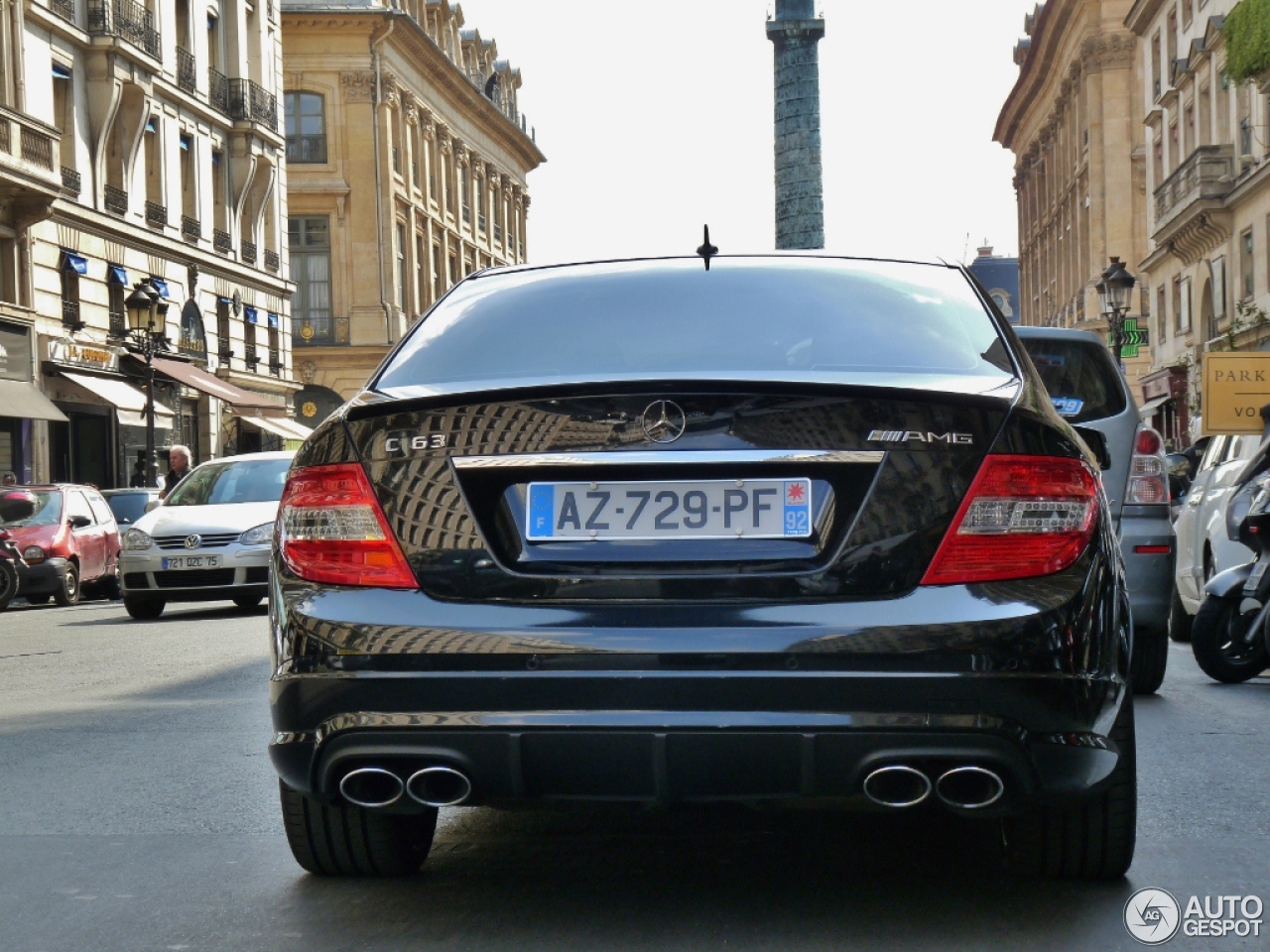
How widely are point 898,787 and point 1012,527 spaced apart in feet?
1.85

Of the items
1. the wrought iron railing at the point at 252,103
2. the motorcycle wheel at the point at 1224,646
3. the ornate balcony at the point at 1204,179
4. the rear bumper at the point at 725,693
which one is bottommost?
the motorcycle wheel at the point at 1224,646

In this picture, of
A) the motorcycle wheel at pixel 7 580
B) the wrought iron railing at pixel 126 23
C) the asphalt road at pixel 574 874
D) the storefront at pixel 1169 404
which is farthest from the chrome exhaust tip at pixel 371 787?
the storefront at pixel 1169 404

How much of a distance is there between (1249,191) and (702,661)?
39.9 meters

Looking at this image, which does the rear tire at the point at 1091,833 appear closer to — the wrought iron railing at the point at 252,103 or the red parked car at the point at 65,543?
the red parked car at the point at 65,543

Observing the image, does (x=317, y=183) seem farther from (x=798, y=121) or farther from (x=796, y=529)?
(x=796, y=529)

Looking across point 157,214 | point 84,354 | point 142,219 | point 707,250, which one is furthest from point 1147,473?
point 157,214

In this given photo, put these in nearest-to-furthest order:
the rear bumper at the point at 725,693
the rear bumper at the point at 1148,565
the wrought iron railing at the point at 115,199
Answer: the rear bumper at the point at 725,693 → the rear bumper at the point at 1148,565 → the wrought iron railing at the point at 115,199

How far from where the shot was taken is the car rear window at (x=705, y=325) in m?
4.28

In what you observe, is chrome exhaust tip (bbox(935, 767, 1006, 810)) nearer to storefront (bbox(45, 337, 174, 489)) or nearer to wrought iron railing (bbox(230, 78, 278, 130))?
storefront (bbox(45, 337, 174, 489))

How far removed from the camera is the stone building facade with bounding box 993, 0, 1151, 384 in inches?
2420

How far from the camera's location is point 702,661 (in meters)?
3.84

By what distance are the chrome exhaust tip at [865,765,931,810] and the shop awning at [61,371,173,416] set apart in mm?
31496

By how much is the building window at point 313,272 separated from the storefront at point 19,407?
93.8 feet

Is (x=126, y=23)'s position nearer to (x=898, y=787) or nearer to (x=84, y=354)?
(x=84, y=354)
